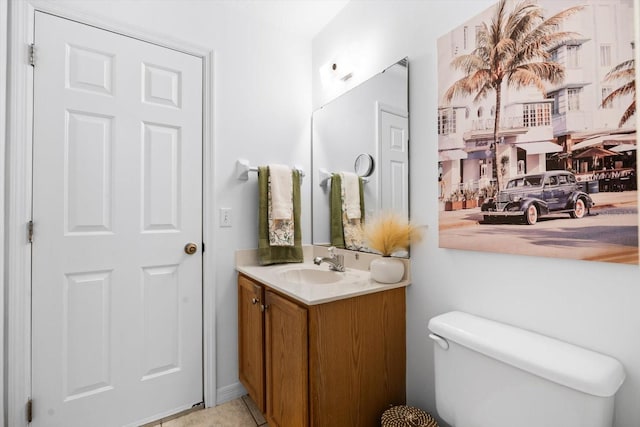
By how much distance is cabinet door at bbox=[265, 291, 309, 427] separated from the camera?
1.18m

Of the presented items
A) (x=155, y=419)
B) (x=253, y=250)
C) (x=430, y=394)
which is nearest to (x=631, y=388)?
(x=430, y=394)

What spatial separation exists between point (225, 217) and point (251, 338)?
0.70 metres

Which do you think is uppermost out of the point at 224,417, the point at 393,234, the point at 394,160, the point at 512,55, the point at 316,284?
the point at 512,55

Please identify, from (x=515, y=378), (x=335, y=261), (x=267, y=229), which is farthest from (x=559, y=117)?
(x=267, y=229)

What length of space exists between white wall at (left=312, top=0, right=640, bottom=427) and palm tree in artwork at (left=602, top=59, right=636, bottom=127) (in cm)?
42

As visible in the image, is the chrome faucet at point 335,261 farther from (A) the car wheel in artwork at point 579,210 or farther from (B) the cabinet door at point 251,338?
(A) the car wheel in artwork at point 579,210

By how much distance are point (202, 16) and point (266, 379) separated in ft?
6.63

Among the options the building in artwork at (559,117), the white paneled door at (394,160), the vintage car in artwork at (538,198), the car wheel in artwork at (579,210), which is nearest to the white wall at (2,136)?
the white paneled door at (394,160)

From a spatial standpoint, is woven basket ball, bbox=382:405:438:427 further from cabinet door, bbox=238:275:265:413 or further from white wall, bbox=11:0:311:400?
white wall, bbox=11:0:311:400

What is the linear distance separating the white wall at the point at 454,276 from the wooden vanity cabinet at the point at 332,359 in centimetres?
14

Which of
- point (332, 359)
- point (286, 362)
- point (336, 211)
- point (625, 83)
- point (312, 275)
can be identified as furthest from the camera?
point (336, 211)

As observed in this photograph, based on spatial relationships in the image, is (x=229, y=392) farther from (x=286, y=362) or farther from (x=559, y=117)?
(x=559, y=117)

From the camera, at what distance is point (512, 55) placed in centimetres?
108

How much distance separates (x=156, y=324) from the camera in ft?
5.42
